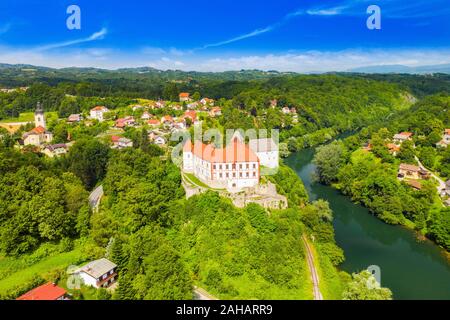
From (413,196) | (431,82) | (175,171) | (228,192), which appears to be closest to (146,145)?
(175,171)

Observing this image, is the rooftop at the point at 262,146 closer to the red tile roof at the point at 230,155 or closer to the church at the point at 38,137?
the red tile roof at the point at 230,155

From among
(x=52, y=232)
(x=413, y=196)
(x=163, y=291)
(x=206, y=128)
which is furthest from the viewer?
(x=206, y=128)

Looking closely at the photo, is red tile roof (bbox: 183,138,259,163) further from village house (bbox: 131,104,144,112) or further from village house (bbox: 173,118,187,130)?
village house (bbox: 131,104,144,112)

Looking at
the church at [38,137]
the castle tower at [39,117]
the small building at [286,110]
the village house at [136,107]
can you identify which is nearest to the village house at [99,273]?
the church at [38,137]

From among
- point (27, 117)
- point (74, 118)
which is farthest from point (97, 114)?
point (27, 117)

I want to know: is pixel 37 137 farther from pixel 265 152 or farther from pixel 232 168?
pixel 232 168

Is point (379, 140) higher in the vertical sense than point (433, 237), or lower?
higher

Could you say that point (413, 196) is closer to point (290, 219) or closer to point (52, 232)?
point (290, 219)
